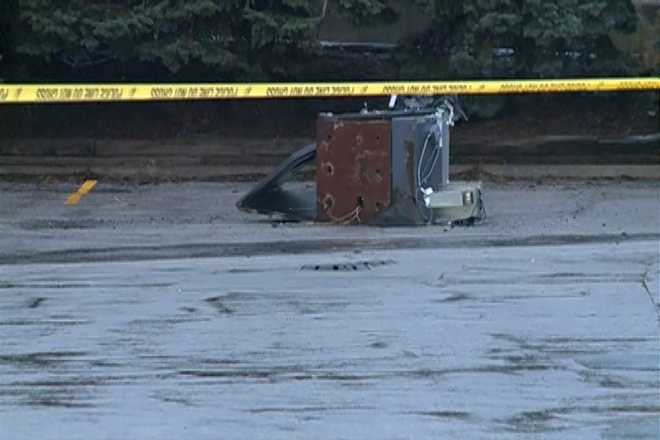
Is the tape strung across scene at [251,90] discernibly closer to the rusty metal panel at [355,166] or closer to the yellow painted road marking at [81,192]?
the yellow painted road marking at [81,192]

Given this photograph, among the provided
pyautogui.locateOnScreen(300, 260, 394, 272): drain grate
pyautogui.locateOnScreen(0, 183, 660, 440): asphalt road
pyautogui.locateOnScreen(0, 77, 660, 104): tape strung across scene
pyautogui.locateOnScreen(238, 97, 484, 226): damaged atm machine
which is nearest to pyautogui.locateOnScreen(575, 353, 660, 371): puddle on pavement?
pyautogui.locateOnScreen(0, 183, 660, 440): asphalt road

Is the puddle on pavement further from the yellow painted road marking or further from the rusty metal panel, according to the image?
the yellow painted road marking

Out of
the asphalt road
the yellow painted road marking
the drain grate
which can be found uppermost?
the asphalt road

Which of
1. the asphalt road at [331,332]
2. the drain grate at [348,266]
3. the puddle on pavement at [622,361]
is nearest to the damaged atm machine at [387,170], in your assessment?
the asphalt road at [331,332]

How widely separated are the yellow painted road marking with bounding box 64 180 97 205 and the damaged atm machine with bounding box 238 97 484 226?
11.4 ft

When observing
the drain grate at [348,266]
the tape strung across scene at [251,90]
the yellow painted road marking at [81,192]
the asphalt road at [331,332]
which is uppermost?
the tape strung across scene at [251,90]

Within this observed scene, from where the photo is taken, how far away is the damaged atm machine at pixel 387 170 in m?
12.3

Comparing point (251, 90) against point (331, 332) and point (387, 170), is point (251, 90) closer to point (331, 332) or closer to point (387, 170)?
point (387, 170)

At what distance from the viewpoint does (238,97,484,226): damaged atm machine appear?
40.2ft

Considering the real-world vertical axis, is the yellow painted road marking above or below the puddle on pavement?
below

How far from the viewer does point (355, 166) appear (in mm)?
12352

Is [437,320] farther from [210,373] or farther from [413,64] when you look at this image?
[413,64]

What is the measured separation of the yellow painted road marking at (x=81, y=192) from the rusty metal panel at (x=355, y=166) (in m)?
3.77

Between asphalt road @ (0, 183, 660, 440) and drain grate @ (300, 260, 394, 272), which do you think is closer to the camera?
asphalt road @ (0, 183, 660, 440)
